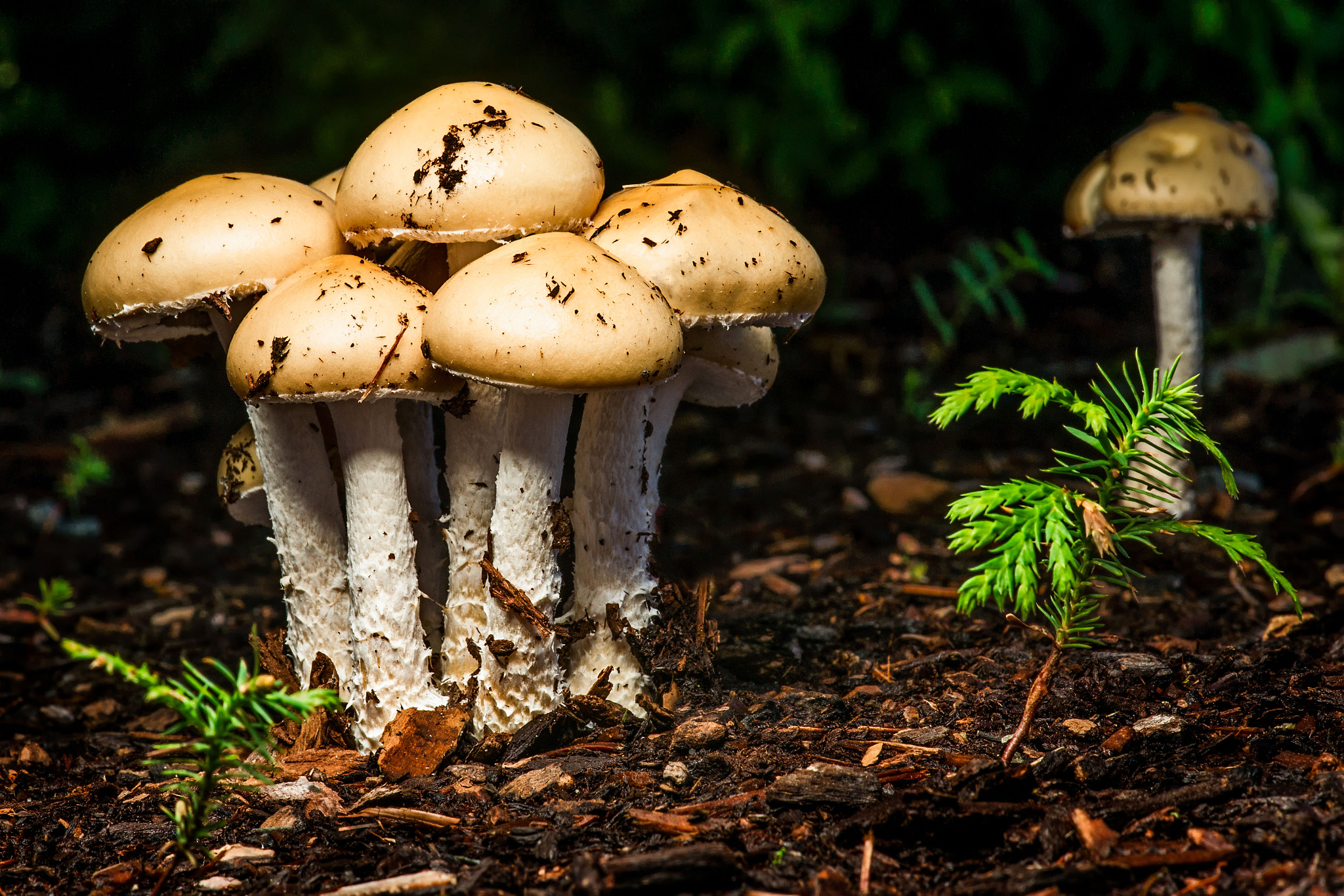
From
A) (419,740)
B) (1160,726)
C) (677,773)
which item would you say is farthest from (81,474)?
(1160,726)

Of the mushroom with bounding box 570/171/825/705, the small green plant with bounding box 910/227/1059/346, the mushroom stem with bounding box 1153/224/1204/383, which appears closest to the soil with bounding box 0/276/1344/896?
the mushroom with bounding box 570/171/825/705

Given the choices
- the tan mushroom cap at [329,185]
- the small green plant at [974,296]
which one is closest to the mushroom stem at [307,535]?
the tan mushroom cap at [329,185]

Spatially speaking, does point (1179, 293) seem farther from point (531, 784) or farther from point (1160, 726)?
point (531, 784)

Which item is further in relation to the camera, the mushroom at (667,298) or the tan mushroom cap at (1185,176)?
the tan mushroom cap at (1185,176)

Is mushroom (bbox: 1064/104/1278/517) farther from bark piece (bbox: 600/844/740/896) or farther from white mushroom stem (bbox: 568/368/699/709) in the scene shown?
bark piece (bbox: 600/844/740/896)

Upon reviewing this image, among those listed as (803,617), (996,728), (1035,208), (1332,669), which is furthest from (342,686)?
(1035,208)

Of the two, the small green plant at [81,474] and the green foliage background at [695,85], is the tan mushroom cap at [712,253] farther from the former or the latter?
the small green plant at [81,474]
